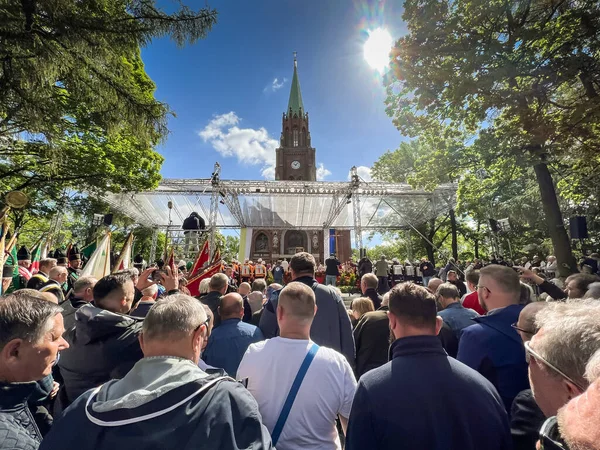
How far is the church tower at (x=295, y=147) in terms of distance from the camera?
A: 154 feet

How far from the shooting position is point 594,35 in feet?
20.4

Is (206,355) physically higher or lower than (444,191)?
lower

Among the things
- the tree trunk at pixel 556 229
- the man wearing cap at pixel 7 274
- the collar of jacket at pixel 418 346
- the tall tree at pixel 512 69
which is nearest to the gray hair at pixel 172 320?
the collar of jacket at pixel 418 346

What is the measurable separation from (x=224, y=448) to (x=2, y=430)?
36.3 inches

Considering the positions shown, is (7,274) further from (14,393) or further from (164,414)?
(164,414)

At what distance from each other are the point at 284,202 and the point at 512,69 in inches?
655

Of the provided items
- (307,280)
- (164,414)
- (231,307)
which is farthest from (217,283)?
(164,414)

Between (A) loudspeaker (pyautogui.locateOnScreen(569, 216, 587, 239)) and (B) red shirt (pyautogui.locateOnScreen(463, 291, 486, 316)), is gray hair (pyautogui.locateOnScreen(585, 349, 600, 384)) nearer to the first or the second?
(B) red shirt (pyautogui.locateOnScreen(463, 291, 486, 316))

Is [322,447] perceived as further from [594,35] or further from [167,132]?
[594,35]

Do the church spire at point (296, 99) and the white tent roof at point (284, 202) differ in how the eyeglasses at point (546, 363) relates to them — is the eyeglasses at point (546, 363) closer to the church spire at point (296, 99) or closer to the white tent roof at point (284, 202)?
the white tent roof at point (284, 202)

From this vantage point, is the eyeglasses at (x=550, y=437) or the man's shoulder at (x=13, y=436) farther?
the man's shoulder at (x=13, y=436)

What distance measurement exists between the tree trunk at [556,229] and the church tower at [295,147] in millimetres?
36925

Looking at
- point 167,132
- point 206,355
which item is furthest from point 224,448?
point 167,132

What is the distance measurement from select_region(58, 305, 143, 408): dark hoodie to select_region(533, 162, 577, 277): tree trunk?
429 inches
